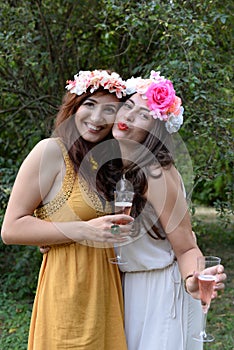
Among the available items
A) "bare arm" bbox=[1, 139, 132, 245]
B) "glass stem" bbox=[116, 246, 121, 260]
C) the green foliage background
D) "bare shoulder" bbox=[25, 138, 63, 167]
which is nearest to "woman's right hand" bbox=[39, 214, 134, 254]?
"bare arm" bbox=[1, 139, 132, 245]

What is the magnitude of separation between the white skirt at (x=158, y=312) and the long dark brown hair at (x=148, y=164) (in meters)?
0.20

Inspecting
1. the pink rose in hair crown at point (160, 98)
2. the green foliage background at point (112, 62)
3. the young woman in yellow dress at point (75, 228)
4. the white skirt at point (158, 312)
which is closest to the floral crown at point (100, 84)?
the young woman in yellow dress at point (75, 228)

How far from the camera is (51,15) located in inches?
232

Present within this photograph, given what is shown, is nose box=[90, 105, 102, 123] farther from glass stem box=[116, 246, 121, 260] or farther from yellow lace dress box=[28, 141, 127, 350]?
glass stem box=[116, 246, 121, 260]

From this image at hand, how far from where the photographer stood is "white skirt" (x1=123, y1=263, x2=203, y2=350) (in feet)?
8.05

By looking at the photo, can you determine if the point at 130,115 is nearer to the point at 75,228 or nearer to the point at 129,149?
the point at 129,149

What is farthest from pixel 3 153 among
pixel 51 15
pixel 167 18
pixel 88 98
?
pixel 88 98

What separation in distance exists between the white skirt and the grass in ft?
7.58

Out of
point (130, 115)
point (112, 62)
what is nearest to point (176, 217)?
point (130, 115)

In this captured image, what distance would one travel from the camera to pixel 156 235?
7.90ft

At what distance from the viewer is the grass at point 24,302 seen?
5164 millimetres

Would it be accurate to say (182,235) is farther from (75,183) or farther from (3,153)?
(3,153)

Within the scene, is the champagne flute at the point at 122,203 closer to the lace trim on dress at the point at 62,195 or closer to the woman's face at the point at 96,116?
the lace trim on dress at the point at 62,195

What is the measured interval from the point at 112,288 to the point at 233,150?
2.53 m
